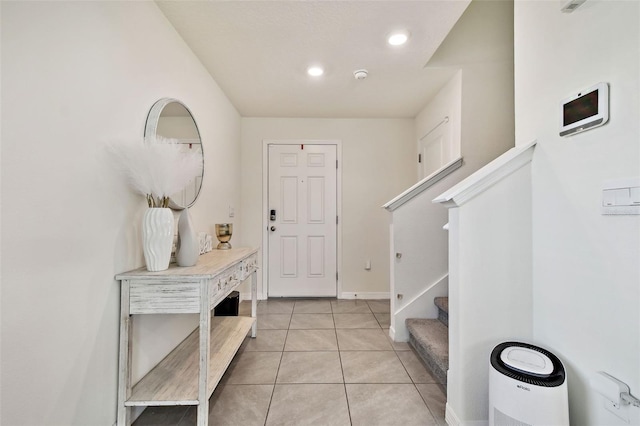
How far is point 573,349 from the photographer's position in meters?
1.12

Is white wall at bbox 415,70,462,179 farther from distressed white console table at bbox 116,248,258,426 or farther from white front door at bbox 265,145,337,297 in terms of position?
distressed white console table at bbox 116,248,258,426

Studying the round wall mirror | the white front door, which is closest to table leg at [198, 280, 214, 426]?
the round wall mirror

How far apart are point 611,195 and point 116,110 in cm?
209

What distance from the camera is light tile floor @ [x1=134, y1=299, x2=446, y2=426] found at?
1.46 m

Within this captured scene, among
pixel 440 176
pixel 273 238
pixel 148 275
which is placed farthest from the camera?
pixel 273 238

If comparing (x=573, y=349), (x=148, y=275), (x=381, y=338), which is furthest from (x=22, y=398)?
(x=381, y=338)

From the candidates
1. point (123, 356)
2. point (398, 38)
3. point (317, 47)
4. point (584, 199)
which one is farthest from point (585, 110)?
point (123, 356)

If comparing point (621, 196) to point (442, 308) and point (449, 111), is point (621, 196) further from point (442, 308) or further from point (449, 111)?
point (449, 111)

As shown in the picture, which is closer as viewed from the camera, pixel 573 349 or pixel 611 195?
pixel 611 195

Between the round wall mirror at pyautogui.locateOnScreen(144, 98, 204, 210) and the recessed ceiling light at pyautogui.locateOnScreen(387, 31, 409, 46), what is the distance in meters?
1.52

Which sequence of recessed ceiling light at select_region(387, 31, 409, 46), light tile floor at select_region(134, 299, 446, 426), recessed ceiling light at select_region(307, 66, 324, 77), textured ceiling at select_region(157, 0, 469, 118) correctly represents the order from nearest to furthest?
light tile floor at select_region(134, 299, 446, 426), textured ceiling at select_region(157, 0, 469, 118), recessed ceiling light at select_region(387, 31, 409, 46), recessed ceiling light at select_region(307, 66, 324, 77)

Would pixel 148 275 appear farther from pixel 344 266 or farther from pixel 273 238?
pixel 344 266

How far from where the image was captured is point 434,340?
6.19 ft

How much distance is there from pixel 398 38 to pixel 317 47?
0.58 metres
